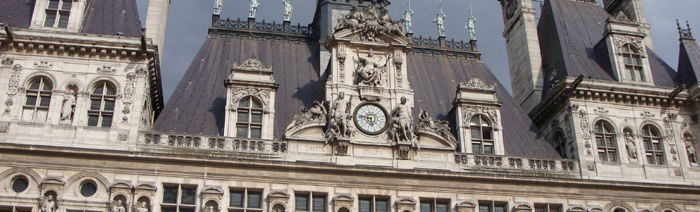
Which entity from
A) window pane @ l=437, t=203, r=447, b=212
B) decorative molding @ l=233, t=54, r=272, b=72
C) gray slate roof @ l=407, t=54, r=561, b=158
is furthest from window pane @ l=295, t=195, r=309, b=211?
gray slate roof @ l=407, t=54, r=561, b=158

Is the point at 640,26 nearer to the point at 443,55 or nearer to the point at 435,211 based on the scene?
the point at 443,55

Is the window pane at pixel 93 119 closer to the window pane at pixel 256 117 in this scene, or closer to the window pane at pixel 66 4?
the window pane at pixel 66 4

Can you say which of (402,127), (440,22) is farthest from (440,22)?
(402,127)

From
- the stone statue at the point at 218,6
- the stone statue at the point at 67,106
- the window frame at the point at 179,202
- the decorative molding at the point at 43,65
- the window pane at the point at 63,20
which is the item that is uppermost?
the stone statue at the point at 218,6

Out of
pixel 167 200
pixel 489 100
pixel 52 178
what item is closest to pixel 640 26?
pixel 489 100

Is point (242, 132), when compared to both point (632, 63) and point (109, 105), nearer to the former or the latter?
point (109, 105)

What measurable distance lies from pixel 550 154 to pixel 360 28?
951 centimetres

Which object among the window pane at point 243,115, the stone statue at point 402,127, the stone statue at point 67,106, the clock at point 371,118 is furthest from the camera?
the clock at point 371,118

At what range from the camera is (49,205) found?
25484mm

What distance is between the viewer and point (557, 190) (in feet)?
98.8

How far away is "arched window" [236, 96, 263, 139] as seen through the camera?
2924 cm

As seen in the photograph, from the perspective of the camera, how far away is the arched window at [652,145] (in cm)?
3250

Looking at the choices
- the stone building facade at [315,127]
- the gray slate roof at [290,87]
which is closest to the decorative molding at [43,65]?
the stone building facade at [315,127]

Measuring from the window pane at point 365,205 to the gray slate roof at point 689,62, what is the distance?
16244 mm
